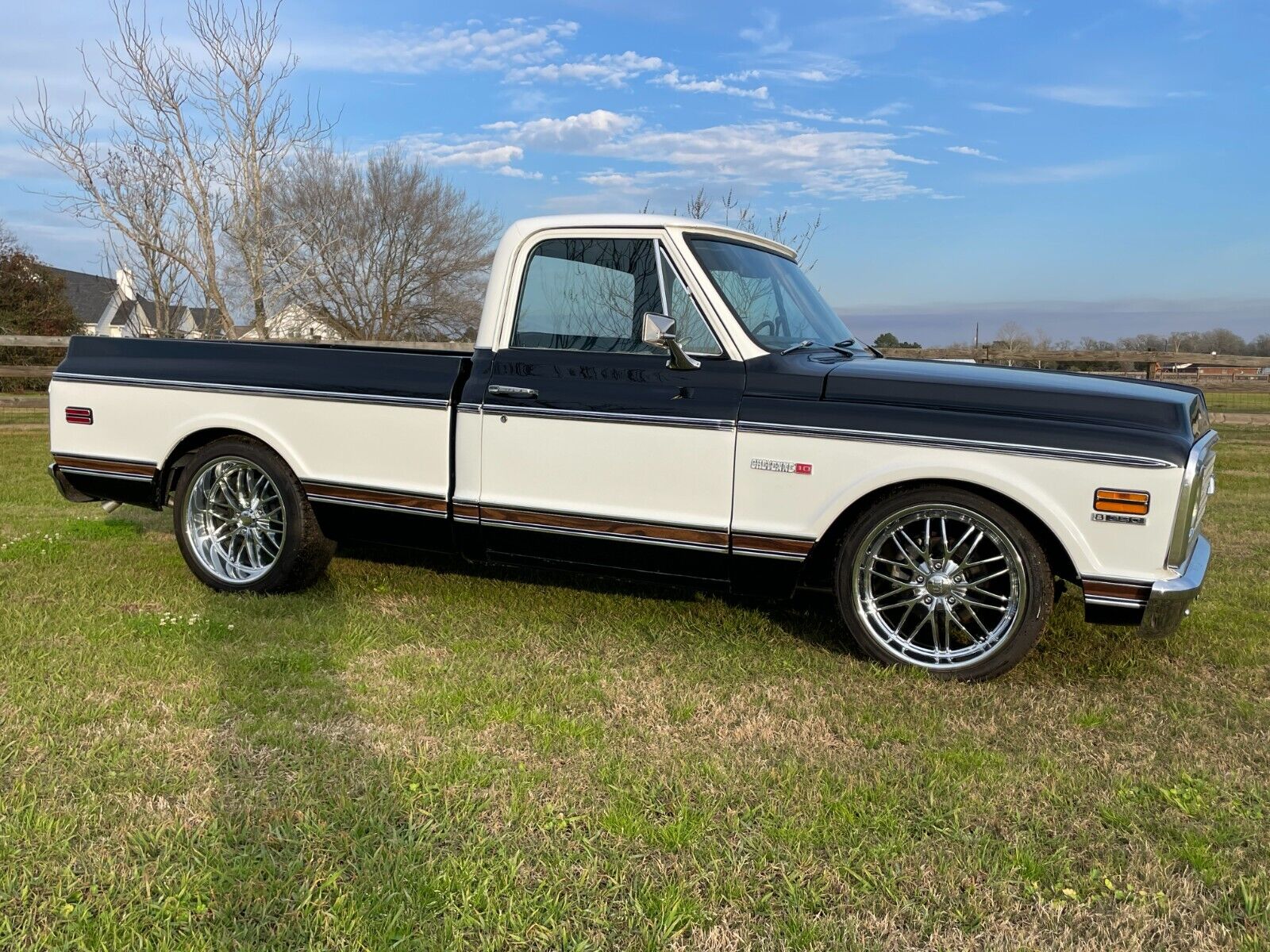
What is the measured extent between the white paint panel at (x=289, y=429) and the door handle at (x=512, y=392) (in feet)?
0.91

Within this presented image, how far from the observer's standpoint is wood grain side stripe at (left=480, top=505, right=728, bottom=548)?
4.35m

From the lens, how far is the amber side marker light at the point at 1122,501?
12.2 feet

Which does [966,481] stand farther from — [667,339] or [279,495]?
[279,495]

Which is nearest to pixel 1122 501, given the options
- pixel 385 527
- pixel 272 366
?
pixel 385 527

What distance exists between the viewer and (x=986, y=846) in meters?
2.78

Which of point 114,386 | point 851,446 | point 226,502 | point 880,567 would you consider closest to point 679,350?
point 851,446

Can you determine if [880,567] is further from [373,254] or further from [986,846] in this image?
[373,254]

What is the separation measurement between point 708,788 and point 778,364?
2.00m

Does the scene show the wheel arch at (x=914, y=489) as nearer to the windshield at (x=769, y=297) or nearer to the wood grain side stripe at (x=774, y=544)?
the wood grain side stripe at (x=774, y=544)

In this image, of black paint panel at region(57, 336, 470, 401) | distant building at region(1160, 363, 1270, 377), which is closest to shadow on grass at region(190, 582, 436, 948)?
black paint panel at region(57, 336, 470, 401)

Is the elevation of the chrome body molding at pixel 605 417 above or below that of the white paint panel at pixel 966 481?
above

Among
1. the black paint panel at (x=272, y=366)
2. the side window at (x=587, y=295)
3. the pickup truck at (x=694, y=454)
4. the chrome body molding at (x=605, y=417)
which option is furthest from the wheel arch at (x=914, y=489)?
the black paint panel at (x=272, y=366)

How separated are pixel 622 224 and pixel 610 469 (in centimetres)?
121

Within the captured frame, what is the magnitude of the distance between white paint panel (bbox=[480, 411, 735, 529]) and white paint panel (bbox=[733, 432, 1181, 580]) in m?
0.14
